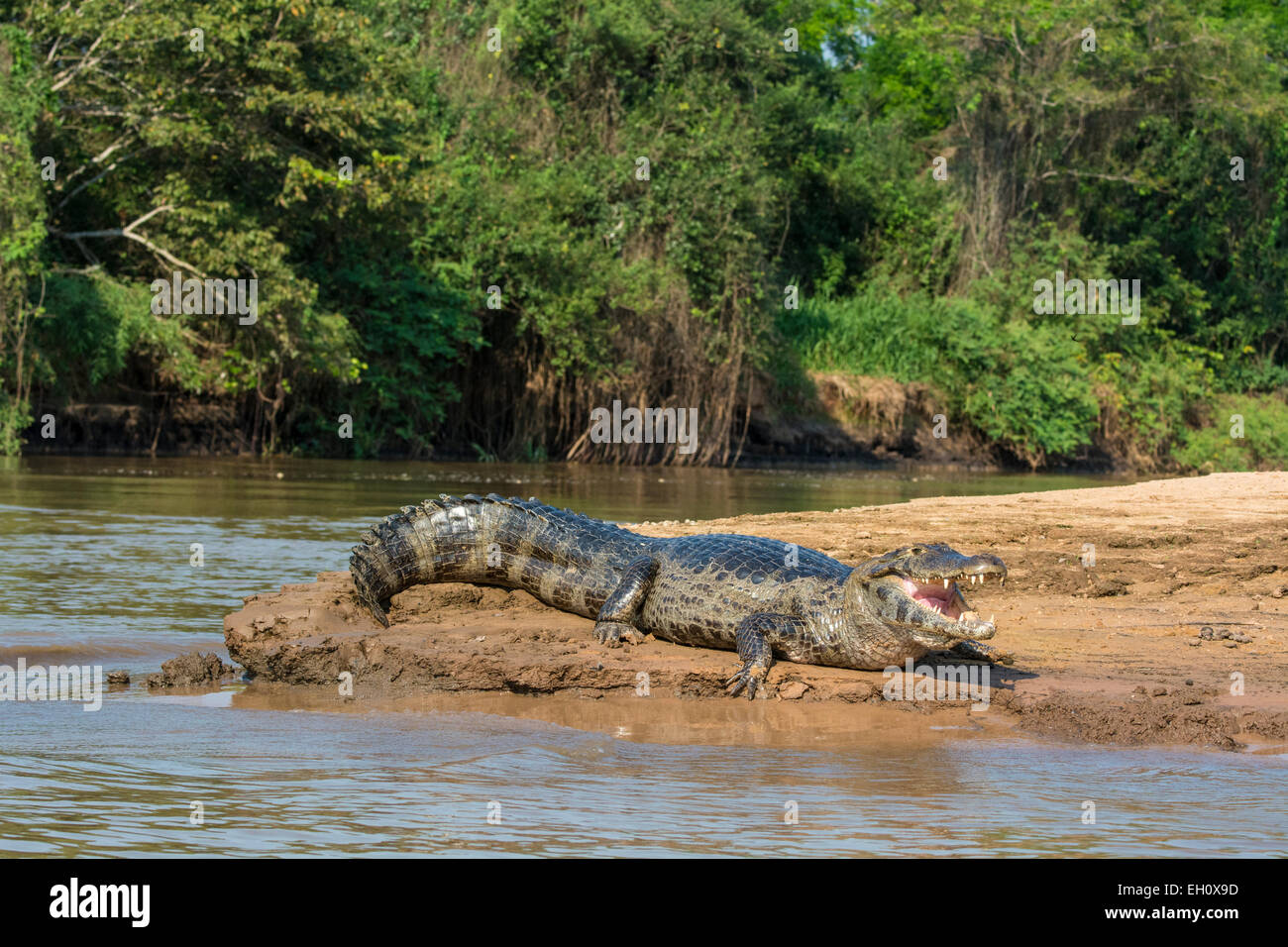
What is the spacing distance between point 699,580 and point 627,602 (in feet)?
1.19

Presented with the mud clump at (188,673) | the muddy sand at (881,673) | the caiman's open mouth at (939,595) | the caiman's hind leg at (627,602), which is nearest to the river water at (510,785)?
the mud clump at (188,673)

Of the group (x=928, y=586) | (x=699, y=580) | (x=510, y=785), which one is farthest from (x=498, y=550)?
(x=510, y=785)

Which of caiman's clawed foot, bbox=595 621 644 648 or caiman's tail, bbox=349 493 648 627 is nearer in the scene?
caiman's clawed foot, bbox=595 621 644 648

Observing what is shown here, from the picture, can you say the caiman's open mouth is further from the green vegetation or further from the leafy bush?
the leafy bush

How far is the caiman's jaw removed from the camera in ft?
19.1

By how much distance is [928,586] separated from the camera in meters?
6.04

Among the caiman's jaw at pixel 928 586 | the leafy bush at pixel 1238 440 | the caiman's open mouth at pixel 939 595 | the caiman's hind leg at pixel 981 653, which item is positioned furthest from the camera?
the leafy bush at pixel 1238 440

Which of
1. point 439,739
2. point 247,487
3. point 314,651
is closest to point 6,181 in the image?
point 247,487

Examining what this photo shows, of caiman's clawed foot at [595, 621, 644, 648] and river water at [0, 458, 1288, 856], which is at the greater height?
caiman's clawed foot at [595, 621, 644, 648]

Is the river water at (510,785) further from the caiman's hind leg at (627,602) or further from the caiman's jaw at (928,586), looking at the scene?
the caiman's hind leg at (627,602)

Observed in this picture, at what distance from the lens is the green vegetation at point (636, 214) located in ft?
67.2

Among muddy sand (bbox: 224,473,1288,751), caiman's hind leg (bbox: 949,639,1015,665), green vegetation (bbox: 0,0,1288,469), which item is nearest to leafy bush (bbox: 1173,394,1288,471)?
green vegetation (bbox: 0,0,1288,469)

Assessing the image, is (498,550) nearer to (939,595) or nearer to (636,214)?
(939,595)

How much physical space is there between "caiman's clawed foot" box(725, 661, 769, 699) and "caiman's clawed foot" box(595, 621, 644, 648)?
0.69m
